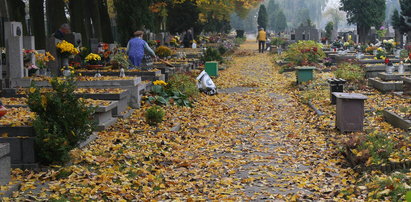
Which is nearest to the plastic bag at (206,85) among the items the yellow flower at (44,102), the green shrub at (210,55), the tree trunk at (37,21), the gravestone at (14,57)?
the gravestone at (14,57)

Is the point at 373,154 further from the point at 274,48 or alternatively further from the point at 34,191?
the point at 274,48

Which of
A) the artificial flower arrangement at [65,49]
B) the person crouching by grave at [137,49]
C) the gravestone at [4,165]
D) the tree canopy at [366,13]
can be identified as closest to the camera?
the gravestone at [4,165]

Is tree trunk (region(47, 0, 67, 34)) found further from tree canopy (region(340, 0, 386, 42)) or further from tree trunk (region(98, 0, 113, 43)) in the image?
tree canopy (region(340, 0, 386, 42))

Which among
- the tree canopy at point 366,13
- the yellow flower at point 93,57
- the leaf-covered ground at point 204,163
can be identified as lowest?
the leaf-covered ground at point 204,163

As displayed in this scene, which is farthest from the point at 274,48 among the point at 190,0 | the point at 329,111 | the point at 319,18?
the point at 319,18

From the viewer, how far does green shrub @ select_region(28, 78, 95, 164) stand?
8656mm

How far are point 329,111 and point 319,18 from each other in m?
167

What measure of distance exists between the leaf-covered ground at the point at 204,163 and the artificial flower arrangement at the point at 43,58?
339 cm

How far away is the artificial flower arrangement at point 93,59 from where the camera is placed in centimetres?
1780

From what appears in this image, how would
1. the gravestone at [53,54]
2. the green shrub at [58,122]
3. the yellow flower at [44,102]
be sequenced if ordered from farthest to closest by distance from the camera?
the gravestone at [53,54], the yellow flower at [44,102], the green shrub at [58,122]

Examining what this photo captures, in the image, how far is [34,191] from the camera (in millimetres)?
7520

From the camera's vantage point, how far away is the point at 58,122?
8953mm

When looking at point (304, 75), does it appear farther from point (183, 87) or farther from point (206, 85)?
point (183, 87)

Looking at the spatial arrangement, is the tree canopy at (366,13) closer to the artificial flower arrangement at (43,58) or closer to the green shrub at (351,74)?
the green shrub at (351,74)
